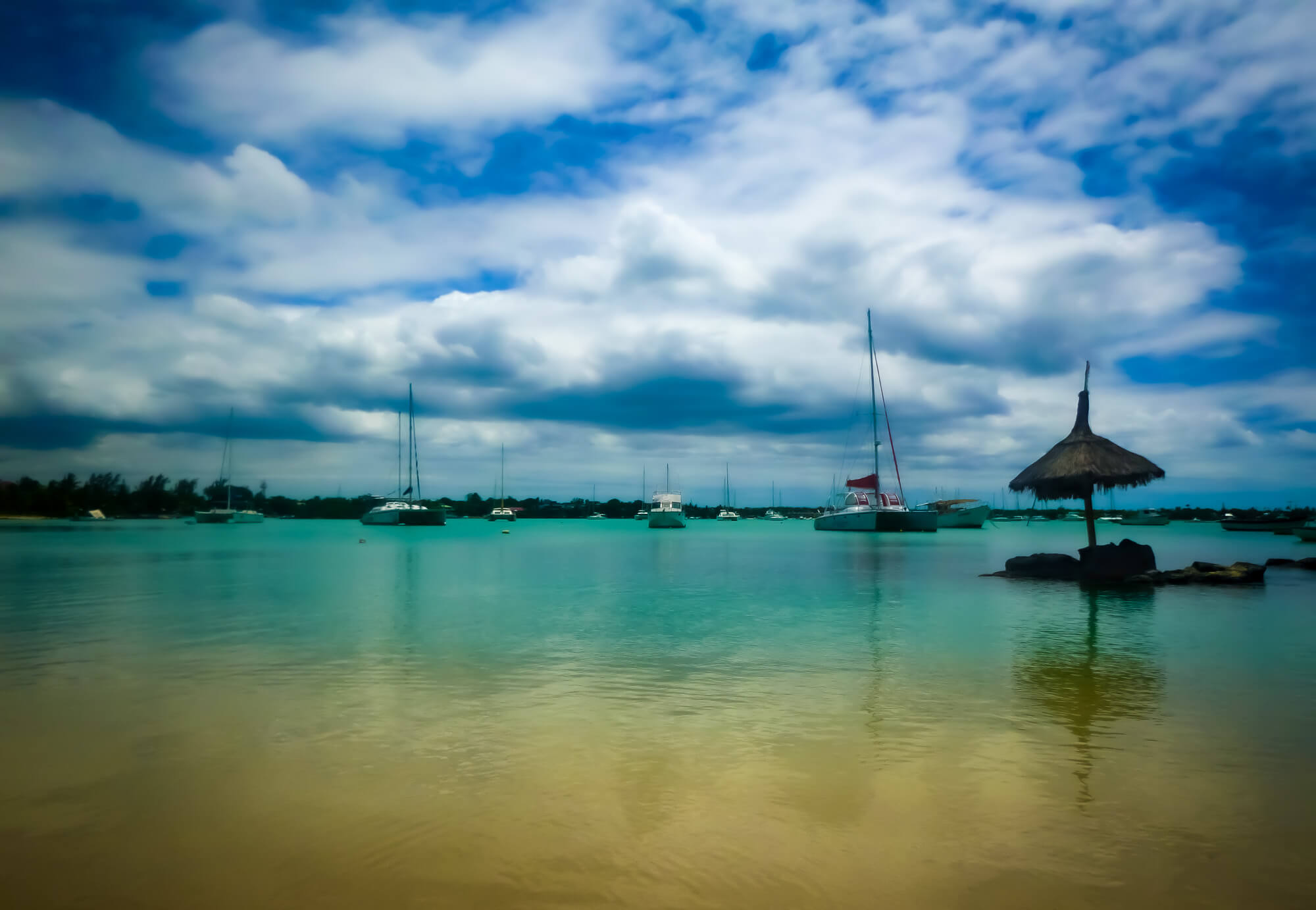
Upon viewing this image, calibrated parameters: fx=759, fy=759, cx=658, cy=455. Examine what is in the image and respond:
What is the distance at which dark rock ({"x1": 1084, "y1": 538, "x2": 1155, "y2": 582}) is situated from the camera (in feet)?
88.0

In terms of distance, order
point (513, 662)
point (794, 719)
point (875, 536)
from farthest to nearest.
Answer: point (875, 536)
point (513, 662)
point (794, 719)

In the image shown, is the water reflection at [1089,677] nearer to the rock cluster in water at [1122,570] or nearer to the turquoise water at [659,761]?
the turquoise water at [659,761]

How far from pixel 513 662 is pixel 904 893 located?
29.7 ft

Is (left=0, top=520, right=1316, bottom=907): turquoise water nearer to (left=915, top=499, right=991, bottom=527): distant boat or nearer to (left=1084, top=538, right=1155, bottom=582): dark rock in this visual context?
(left=1084, top=538, right=1155, bottom=582): dark rock

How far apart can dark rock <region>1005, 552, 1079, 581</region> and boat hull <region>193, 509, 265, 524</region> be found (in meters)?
124

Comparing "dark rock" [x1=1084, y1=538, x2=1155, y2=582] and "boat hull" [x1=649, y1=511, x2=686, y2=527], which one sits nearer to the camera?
"dark rock" [x1=1084, y1=538, x2=1155, y2=582]

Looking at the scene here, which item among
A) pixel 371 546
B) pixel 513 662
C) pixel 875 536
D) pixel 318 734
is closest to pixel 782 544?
pixel 875 536

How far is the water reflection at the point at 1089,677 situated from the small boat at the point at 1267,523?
7906cm

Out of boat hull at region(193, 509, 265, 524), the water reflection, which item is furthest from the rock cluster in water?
boat hull at region(193, 509, 265, 524)

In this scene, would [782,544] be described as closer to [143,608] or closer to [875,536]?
[875,536]

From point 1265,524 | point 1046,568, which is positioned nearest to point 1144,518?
point 1265,524

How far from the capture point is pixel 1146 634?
1611cm

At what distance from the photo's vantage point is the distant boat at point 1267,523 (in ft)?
268

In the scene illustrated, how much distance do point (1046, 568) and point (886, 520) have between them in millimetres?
46127
